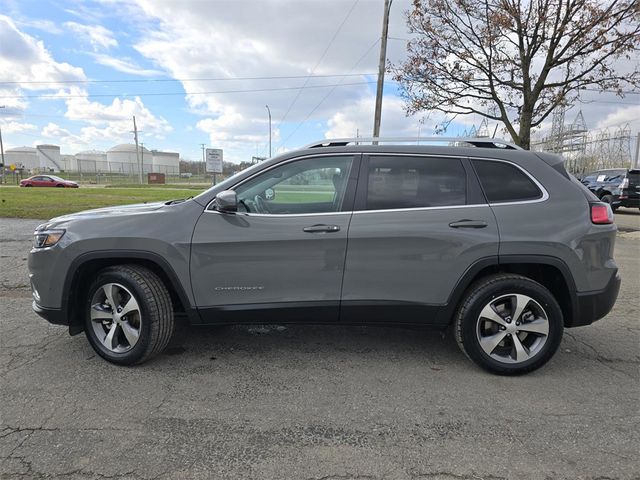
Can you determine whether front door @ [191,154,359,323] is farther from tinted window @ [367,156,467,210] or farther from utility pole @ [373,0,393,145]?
utility pole @ [373,0,393,145]

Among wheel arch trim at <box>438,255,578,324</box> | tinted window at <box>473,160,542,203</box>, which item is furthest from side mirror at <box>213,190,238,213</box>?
tinted window at <box>473,160,542,203</box>

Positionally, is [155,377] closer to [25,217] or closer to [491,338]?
[491,338]

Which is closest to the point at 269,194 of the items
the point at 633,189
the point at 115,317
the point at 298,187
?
the point at 298,187

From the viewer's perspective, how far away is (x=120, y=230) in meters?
3.31

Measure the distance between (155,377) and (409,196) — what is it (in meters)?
2.43

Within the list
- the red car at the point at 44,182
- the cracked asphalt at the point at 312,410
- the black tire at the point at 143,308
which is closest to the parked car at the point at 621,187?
the cracked asphalt at the point at 312,410

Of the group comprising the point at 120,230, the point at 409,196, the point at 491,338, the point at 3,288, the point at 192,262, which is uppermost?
the point at 409,196

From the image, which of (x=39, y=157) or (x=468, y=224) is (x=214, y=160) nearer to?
(x=468, y=224)

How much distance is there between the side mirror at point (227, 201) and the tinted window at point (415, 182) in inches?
40.6

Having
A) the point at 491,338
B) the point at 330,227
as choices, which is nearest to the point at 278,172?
the point at 330,227

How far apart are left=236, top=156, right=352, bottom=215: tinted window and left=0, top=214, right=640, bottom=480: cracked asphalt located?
51.2 inches

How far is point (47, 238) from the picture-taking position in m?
3.43

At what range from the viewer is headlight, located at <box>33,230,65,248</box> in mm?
3391

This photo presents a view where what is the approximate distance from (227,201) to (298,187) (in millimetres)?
619
